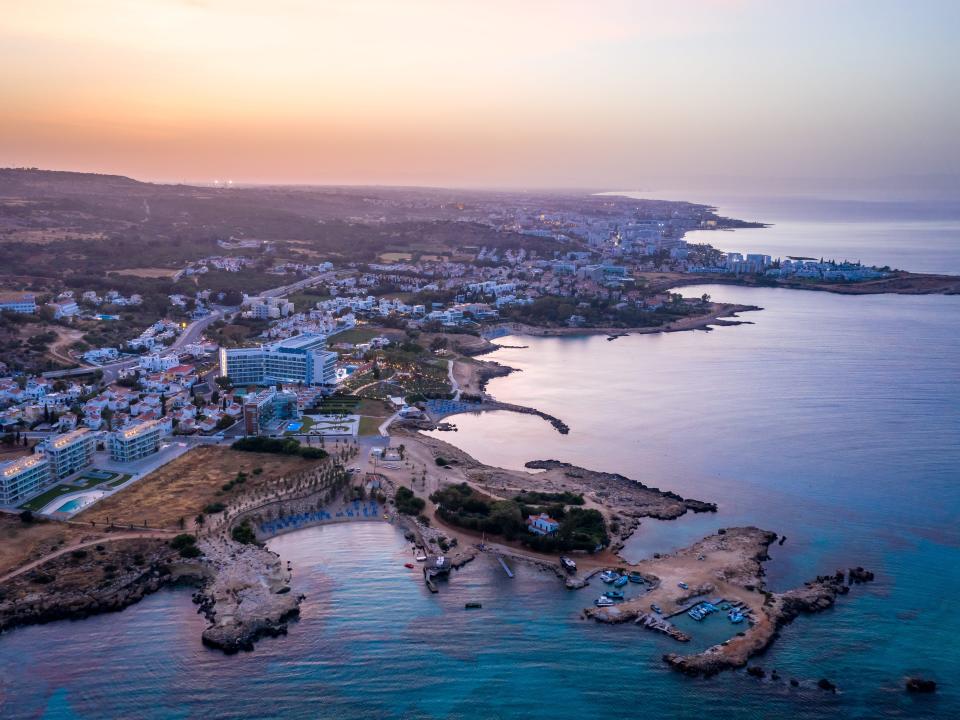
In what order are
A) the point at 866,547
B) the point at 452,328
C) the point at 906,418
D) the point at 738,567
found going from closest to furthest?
1. the point at 738,567
2. the point at 866,547
3. the point at 906,418
4. the point at 452,328

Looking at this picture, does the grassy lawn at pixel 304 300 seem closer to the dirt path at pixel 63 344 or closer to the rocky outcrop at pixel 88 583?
the dirt path at pixel 63 344

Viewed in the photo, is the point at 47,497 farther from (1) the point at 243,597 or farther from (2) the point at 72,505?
(1) the point at 243,597

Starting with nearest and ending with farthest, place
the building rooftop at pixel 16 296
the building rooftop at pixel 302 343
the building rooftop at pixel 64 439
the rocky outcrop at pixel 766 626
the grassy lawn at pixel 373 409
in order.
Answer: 1. the rocky outcrop at pixel 766 626
2. the building rooftop at pixel 64 439
3. the grassy lawn at pixel 373 409
4. the building rooftop at pixel 302 343
5. the building rooftop at pixel 16 296

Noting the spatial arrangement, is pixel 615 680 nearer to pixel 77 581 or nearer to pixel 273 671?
pixel 273 671

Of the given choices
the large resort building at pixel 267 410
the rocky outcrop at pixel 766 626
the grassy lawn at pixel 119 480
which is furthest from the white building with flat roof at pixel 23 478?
the rocky outcrop at pixel 766 626

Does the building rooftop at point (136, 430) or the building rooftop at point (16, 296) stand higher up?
the building rooftop at point (16, 296)

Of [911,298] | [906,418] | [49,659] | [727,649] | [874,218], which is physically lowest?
[49,659]

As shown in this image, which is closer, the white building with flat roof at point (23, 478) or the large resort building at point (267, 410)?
the white building with flat roof at point (23, 478)

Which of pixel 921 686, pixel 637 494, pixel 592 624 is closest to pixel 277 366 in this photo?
pixel 637 494

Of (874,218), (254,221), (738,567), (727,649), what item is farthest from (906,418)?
(874,218)
